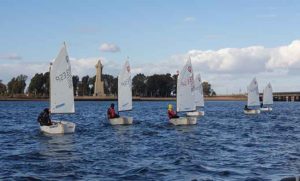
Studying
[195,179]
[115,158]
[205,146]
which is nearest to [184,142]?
[205,146]

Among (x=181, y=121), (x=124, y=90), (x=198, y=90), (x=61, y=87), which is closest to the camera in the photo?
(x=61, y=87)

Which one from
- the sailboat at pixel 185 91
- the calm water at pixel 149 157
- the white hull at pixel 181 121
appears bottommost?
the calm water at pixel 149 157

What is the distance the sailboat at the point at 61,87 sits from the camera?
42.6m

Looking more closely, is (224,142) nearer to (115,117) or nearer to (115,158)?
(115,158)

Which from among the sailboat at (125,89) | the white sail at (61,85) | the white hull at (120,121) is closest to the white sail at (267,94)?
the sailboat at (125,89)

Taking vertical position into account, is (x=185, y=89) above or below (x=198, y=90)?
below

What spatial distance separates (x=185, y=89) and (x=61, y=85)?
16586 mm

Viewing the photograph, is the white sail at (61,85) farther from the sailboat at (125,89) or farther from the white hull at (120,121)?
the sailboat at (125,89)

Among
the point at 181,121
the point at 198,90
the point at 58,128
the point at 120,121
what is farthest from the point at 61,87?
the point at 198,90

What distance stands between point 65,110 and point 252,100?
5997 centimetres

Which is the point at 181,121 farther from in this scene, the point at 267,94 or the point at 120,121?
the point at 267,94

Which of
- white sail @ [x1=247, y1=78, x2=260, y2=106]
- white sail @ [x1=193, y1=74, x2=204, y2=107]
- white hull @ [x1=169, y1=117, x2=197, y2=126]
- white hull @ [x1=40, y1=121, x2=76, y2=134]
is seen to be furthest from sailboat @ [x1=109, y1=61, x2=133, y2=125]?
white sail @ [x1=247, y1=78, x2=260, y2=106]

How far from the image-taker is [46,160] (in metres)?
26.9

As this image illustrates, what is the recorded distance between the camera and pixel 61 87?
4359 centimetres
